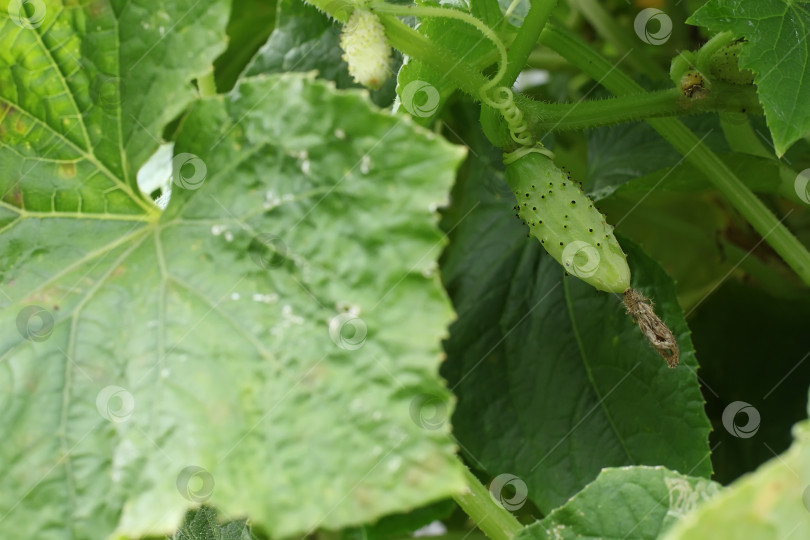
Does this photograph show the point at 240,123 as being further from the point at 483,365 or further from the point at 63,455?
the point at 483,365

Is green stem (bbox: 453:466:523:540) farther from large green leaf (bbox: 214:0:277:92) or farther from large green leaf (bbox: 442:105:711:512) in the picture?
large green leaf (bbox: 214:0:277:92)

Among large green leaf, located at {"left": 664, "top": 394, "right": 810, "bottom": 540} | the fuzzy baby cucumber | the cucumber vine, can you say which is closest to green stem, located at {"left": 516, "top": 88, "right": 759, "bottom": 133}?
the cucumber vine

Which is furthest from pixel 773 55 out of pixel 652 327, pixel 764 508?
pixel 764 508

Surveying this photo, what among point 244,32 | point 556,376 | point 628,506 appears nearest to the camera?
point 628,506

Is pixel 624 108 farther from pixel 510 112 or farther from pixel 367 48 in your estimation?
pixel 367 48

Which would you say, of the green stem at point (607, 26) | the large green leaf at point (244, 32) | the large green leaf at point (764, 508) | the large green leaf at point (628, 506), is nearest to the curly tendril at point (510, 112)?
the large green leaf at point (628, 506)
